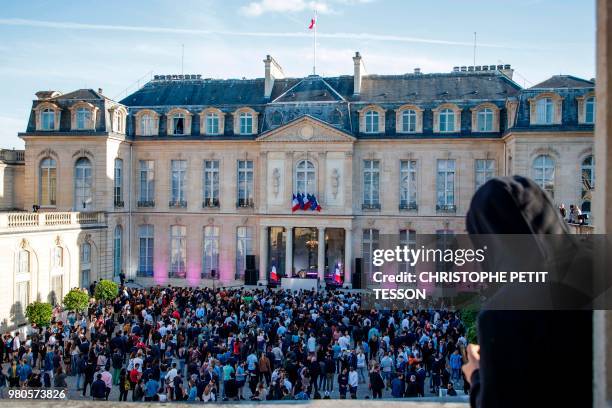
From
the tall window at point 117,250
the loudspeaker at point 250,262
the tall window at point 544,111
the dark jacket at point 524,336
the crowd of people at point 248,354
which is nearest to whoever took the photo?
the dark jacket at point 524,336

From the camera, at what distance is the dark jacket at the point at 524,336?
209cm

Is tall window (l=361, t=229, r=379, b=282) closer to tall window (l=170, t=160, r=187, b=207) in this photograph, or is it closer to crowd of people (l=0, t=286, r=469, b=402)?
crowd of people (l=0, t=286, r=469, b=402)

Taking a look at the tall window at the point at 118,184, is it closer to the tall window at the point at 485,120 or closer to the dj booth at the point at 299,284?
the dj booth at the point at 299,284

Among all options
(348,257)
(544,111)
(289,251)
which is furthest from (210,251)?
(544,111)

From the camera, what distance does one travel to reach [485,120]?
3353cm

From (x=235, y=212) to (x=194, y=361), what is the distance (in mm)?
21228

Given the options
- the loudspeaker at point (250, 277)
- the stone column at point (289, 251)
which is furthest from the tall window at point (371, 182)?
the loudspeaker at point (250, 277)

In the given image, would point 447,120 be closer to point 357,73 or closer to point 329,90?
point 357,73

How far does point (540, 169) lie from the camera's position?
3102cm

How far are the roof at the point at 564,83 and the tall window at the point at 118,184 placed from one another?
2481cm

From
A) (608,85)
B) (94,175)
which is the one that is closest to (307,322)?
(608,85)

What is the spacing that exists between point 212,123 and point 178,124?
2320 millimetres

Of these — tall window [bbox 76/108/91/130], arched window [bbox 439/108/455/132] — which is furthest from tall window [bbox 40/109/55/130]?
arched window [bbox 439/108/455/132]

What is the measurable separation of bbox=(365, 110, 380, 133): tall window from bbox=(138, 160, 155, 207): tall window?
45.7 ft
